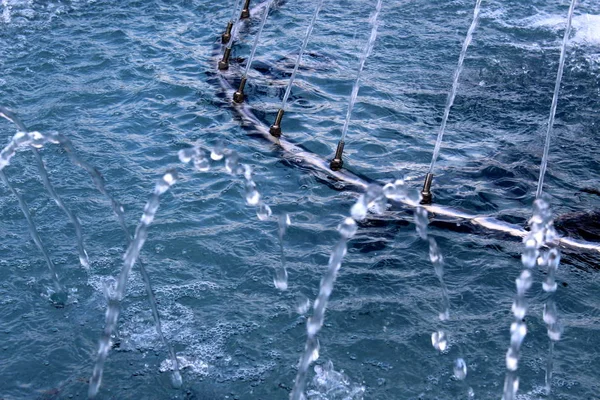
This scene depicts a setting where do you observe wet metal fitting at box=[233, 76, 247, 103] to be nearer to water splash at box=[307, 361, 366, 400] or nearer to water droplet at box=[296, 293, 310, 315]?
water droplet at box=[296, 293, 310, 315]

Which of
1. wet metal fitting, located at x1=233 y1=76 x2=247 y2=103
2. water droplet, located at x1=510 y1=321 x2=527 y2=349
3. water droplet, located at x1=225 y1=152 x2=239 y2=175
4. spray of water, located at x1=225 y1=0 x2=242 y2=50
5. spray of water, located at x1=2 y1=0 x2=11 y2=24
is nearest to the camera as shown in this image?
water droplet, located at x1=510 y1=321 x2=527 y2=349

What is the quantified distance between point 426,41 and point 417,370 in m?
6.78

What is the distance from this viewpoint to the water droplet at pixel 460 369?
610 cm

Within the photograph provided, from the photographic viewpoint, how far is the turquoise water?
20.5 feet

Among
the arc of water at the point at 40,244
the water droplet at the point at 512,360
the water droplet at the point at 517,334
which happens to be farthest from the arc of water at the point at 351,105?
the water droplet at the point at 512,360

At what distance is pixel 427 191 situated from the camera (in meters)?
8.41

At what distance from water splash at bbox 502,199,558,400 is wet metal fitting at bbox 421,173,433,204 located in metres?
1.01

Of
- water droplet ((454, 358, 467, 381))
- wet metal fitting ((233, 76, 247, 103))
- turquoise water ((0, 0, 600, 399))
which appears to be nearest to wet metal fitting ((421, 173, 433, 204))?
turquoise water ((0, 0, 600, 399))

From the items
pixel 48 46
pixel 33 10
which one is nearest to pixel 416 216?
pixel 48 46

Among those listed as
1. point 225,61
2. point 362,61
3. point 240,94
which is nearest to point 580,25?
point 362,61

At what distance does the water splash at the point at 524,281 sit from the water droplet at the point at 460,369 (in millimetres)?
304

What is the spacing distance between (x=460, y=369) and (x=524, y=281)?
0.86 meters

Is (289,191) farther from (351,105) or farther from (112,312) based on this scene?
(112,312)

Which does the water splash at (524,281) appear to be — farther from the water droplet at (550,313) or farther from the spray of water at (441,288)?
the spray of water at (441,288)
